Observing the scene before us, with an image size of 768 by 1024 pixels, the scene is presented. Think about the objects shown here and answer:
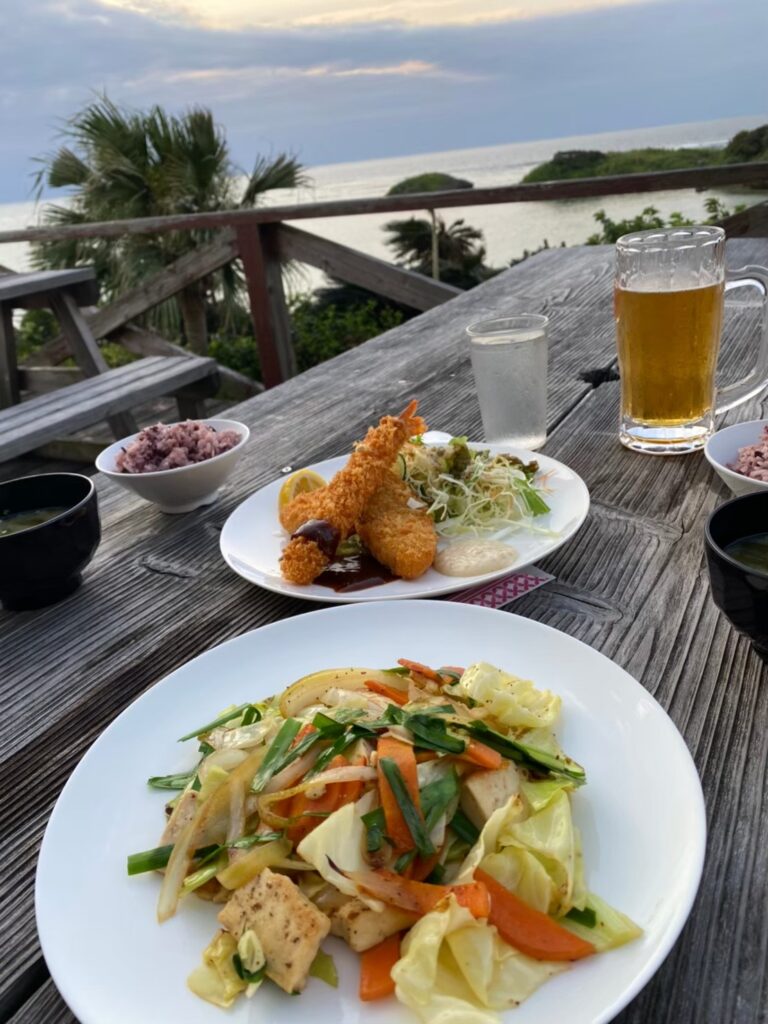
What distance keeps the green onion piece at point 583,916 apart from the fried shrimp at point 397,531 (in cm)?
80

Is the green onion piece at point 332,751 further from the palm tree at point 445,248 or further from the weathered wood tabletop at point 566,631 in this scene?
the palm tree at point 445,248

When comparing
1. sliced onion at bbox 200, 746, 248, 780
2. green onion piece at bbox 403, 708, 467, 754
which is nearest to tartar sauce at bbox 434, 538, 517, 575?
green onion piece at bbox 403, 708, 467, 754

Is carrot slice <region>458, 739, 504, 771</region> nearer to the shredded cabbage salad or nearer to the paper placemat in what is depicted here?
the paper placemat

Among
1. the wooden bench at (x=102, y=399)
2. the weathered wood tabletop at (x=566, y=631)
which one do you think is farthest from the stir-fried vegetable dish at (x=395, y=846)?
the wooden bench at (x=102, y=399)

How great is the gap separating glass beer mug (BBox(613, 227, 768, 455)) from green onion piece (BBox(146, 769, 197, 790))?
1456mm

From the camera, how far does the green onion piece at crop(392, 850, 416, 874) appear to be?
0.81 metres

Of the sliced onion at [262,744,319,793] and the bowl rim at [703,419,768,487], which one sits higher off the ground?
the bowl rim at [703,419,768,487]

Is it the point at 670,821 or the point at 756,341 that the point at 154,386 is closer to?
the point at 756,341

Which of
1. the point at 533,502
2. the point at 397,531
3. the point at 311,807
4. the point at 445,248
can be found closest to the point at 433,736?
the point at 311,807

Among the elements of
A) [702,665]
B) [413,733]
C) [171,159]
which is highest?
[171,159]

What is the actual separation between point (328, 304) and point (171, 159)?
379 cm

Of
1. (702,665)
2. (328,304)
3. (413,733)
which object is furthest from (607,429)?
(328,304)

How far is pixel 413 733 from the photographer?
93 cm

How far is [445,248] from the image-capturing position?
11.0m
